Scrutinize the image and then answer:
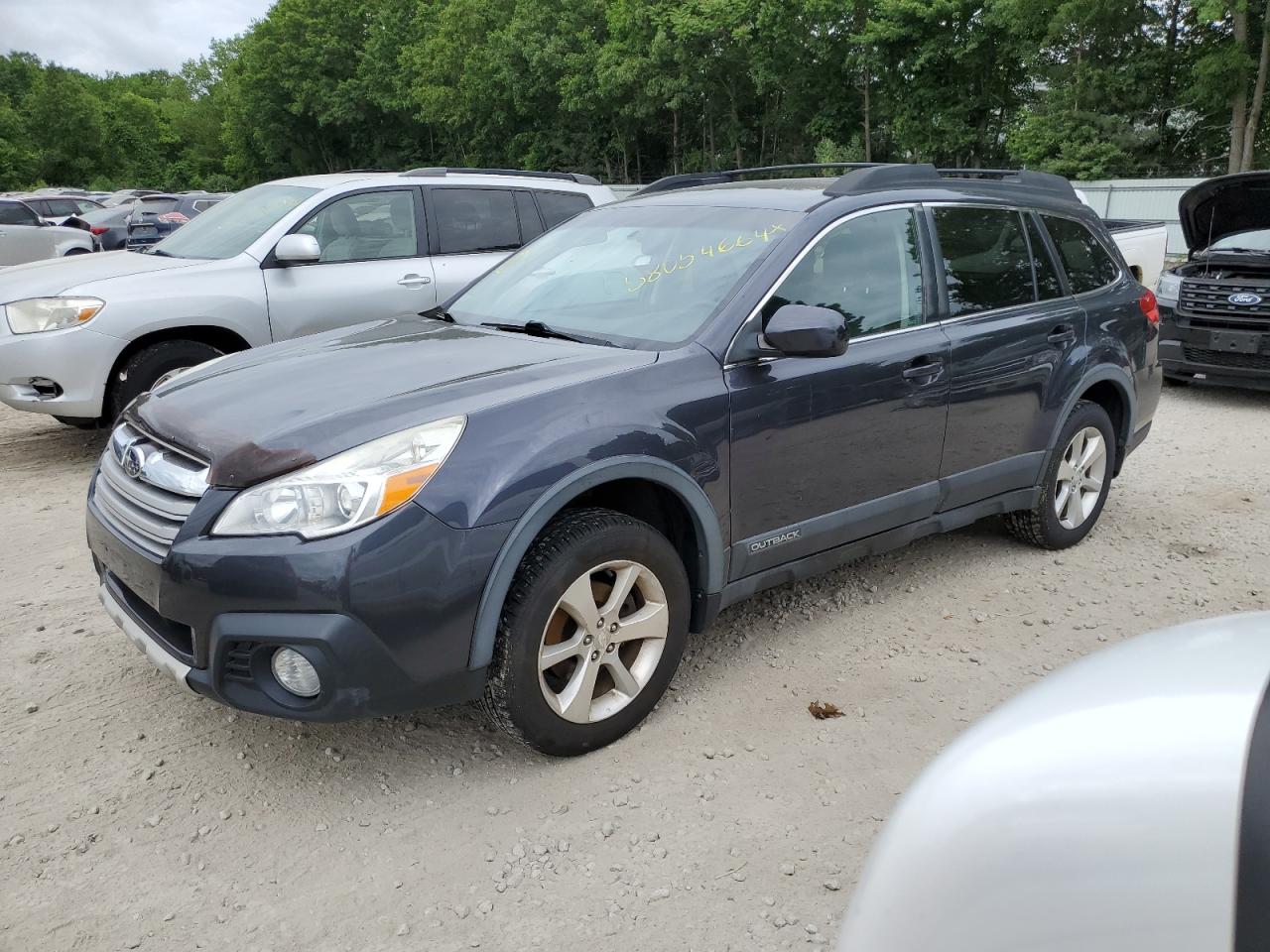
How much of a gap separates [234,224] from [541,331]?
4.14 m

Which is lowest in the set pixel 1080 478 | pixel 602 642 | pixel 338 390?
pixel 1080 478

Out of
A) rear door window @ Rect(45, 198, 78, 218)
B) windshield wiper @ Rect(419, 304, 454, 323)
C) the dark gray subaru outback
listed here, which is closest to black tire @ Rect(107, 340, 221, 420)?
windshield wiper @ Rect(419, 304, 454, 323)

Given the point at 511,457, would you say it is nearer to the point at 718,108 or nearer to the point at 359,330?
the point at 359,330

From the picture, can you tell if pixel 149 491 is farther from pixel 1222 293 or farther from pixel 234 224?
pixel 1222 293

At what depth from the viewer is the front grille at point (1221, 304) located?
8180 mm

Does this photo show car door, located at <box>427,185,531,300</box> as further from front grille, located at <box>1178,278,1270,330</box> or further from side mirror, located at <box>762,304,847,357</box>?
front grille, located at <box>1178,278,1270,330</box>

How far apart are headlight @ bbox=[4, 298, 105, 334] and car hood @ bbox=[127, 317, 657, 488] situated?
278cm

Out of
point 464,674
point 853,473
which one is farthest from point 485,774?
point 853,473

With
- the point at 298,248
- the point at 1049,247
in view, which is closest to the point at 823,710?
the point at 1049,247

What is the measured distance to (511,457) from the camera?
9.25 ft

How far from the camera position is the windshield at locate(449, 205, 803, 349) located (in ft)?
11.6

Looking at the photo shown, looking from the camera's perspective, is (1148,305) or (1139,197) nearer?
(1148,305)

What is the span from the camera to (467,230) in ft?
23.9

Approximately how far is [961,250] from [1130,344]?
137 cm
